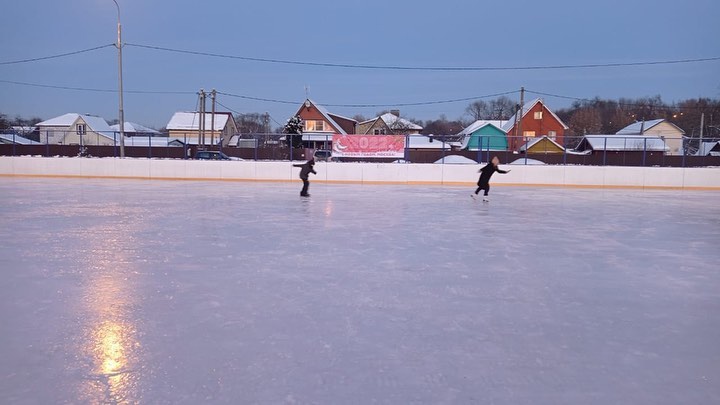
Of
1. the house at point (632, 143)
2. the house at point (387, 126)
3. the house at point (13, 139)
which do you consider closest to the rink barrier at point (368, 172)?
the house at point (13, 139)

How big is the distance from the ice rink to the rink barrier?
10578mm

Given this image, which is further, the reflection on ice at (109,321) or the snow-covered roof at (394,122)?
the snow-covered roof at (394,122)

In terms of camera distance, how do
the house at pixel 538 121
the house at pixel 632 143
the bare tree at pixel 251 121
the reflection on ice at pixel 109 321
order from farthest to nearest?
1. the bare tree at pixel 251 121
2. the house at pixel 538 121
3. the house at pixel 632 143
4. the reflection on ice at pixel 109 321

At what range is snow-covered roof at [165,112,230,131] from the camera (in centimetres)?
5347

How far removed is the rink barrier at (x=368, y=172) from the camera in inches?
738

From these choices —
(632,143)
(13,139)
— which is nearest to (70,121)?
(13,139)

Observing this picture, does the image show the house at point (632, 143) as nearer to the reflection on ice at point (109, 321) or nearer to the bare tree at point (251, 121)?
the reflection on ice at point (109, 321)

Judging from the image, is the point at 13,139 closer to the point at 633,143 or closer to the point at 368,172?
the point at 368,172

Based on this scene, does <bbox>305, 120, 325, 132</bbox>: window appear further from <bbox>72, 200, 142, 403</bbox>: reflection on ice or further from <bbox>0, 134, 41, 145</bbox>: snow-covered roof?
<bbox>72, 200, 142, 403</bbox>: reflection on ice

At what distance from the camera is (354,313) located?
3.97 meters

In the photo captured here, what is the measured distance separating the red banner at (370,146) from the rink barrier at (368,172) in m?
0.46

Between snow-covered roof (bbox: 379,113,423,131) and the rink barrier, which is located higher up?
snow-covered roof (bbox: 379,113,423,131)

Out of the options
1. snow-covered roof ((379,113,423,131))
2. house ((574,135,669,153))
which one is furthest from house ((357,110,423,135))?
house ((574,135,669,153))

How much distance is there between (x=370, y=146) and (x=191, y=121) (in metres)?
39.6
